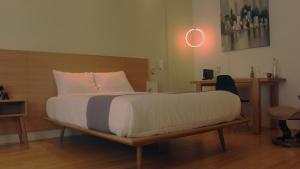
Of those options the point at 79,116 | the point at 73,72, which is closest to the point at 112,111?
the point at 79,116

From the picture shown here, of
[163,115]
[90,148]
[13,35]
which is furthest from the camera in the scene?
[13,35]

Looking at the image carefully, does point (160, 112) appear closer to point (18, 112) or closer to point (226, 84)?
point (226, 84)

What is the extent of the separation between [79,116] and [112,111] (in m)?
0.62

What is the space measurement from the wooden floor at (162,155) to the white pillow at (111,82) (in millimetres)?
745

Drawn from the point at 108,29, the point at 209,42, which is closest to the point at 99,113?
the point at 108,29

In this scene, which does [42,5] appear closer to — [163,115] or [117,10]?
[117,10]

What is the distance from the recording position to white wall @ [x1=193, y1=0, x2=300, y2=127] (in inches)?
146

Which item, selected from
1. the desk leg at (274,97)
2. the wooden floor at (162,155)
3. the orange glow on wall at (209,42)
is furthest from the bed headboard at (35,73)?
the desk leg at (274,97)

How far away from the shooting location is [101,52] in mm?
4023

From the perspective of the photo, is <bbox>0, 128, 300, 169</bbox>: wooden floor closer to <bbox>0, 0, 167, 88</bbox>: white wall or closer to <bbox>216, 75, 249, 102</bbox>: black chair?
<bbox>216, 75, 249, 102</bbox>: black chair

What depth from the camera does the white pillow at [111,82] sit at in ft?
12.0

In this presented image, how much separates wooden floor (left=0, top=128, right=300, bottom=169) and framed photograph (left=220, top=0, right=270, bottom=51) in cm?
161

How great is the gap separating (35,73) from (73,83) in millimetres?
483

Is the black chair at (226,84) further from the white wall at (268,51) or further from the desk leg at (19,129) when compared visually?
the desk leg at (19,129)
